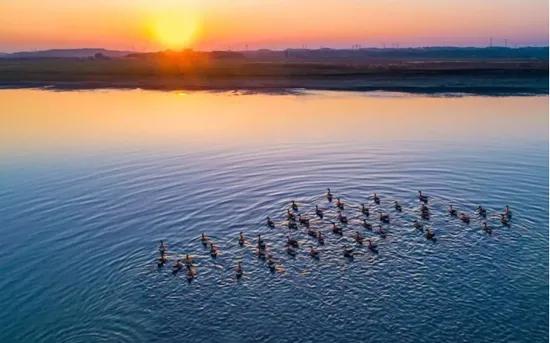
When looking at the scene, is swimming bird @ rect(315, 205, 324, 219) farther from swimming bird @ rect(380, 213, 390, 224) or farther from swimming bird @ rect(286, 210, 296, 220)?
swimming bird @ rect(380, 213, 390, 224)

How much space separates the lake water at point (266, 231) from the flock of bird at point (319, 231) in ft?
1.30

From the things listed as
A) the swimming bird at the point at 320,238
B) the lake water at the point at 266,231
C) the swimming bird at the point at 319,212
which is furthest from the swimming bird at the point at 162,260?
the swimming bird at the point at 319,212


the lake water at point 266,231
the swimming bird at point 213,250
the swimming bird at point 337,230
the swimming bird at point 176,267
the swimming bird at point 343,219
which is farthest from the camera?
the swimming bird at point 343,219

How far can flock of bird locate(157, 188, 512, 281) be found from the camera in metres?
25.7

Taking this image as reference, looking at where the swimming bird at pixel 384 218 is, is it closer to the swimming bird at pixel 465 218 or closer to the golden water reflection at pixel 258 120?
the swimming bird at pixel 465 218

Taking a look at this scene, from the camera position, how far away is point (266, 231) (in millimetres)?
29703

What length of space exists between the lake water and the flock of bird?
15.7 inches

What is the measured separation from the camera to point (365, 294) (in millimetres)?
22656

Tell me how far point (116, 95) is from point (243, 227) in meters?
67.4

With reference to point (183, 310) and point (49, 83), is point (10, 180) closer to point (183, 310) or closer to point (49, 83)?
point (183, 310)

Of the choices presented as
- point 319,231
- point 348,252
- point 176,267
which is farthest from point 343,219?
point 176,267

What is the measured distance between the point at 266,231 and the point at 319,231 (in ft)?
9.24

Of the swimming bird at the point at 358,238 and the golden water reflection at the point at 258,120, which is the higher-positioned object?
the golden water reflection at the point at 258,120

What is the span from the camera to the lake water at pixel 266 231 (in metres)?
21.0
